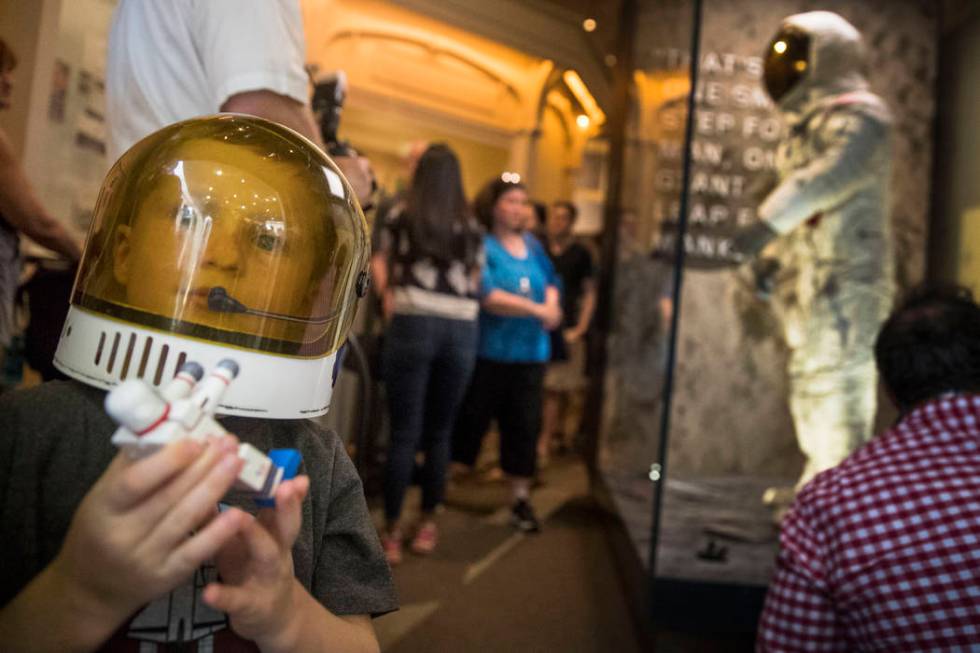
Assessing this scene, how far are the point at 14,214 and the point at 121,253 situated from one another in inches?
34.0

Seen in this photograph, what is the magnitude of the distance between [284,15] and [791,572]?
Answer: 1.06m

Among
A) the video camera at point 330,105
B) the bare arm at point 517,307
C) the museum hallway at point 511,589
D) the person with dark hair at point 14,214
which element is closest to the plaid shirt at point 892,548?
the museum hallway at point 511,589

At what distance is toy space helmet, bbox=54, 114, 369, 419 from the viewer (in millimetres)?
590

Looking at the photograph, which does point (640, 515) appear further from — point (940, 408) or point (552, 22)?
point (552, 22)

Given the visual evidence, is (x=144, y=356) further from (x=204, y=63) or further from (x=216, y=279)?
(x=204, y=63)

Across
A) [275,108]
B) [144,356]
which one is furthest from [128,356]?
[275,108]

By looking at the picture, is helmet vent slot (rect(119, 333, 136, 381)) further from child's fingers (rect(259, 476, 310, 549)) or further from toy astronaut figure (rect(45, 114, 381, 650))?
child's fingers (rect(259, 476, 310, 549))

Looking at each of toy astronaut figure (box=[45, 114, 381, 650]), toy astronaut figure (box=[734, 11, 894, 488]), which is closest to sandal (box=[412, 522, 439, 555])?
toy astronaut figure (box=[734, 11, 894, 488])

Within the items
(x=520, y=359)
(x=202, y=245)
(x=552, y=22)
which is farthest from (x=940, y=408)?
(x=520, y=359)

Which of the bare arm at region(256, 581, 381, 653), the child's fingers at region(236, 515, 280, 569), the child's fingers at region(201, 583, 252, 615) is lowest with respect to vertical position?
the bare arm at region(256, 581, 381, 653)

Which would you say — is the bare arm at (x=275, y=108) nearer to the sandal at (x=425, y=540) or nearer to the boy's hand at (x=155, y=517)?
the boy's hand at (x=155, y=517)

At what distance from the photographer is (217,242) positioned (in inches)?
23.9

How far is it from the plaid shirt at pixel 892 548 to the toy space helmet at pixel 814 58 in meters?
1.36

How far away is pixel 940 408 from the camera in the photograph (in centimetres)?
117
